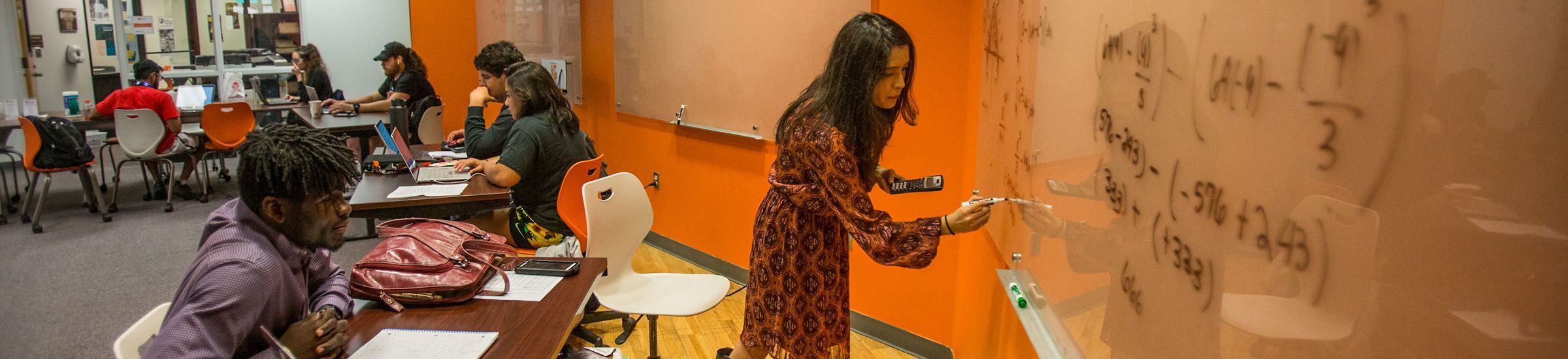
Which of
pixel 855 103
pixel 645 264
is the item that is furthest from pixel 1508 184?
pixel 645 264

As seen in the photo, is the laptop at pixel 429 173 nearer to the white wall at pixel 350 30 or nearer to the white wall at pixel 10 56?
the white wall at pixel 350 30

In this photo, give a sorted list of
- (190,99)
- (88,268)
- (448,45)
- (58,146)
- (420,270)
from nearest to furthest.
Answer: (420,270) < (88,268) < (58,146) < (190,99) < (448,45)

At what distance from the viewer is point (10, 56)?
912 cm

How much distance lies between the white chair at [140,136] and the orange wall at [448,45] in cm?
217

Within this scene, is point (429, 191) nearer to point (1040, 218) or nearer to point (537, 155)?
point (537, 155)

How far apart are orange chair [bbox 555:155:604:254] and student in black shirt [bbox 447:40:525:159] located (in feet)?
1.65

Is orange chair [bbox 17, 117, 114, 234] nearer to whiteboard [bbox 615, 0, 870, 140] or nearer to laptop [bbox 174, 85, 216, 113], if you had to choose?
laptop [bbox 174, 85, 216, 113]

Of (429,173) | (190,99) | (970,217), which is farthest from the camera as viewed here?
(190,99)

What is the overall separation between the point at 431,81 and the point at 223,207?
6.96m

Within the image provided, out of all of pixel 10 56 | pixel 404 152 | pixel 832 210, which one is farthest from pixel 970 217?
pixel 10 56

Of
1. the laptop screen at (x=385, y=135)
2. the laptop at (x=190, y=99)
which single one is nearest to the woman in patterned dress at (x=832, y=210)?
the laptop screen at (x=385, y=135)

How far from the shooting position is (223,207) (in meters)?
1.78

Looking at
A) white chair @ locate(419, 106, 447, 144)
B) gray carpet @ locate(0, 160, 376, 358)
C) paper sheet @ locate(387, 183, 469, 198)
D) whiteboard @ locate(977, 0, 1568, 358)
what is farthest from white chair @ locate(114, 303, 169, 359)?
white chair @ locate(419, 106, 447, 144)

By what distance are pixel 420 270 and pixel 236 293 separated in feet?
1.79
